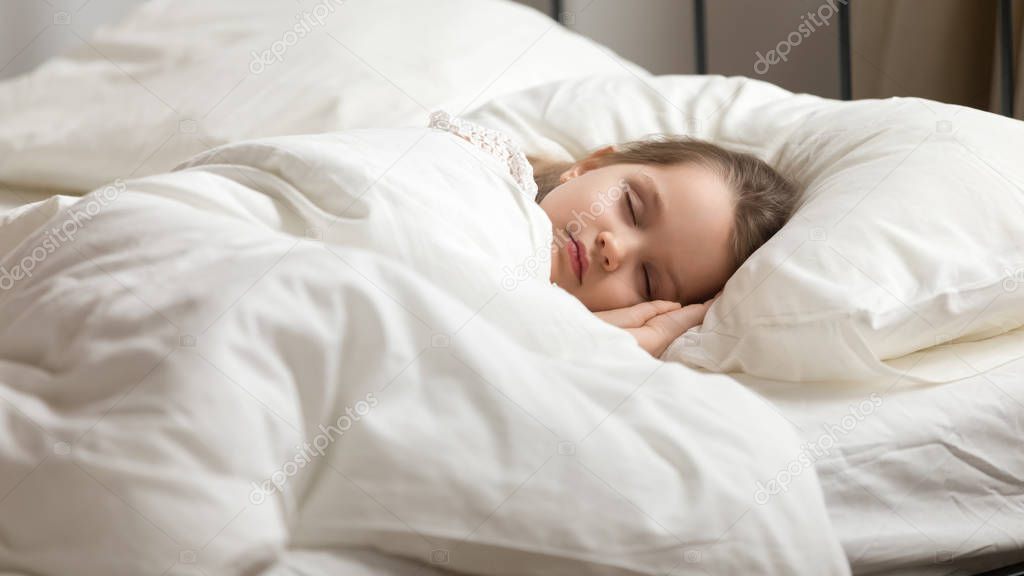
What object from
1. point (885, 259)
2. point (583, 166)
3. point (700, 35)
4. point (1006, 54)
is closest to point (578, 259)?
point (583, 166)

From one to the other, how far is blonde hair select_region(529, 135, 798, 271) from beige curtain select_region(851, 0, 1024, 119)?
95 centimetres

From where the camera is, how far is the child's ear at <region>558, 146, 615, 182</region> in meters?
1.18

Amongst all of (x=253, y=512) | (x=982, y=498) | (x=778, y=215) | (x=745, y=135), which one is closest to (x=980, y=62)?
(x=745, y=135)

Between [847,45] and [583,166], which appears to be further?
[847,45]

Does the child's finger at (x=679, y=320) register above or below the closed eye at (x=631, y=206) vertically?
below

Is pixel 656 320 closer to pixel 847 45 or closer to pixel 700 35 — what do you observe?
pixel 847 45

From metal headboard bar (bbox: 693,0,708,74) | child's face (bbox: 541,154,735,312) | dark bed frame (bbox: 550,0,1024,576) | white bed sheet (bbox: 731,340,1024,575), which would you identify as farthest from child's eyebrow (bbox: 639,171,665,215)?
metal headboard bar (bbox: 693,0,708,74)

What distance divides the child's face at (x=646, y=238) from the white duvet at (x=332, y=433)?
31 cm

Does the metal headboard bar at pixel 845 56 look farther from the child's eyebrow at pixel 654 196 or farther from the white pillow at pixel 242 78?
the child's eyebrow at pixel 654 196

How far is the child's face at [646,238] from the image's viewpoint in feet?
3.38

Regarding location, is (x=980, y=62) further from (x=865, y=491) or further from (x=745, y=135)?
(x=865, y=491)

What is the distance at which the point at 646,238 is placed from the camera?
1.04 m

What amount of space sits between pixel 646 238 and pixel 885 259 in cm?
25

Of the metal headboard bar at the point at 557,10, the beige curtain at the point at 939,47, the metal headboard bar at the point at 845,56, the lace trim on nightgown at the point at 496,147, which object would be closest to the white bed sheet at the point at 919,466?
the lace trim on nightgown at the point at 496,147
